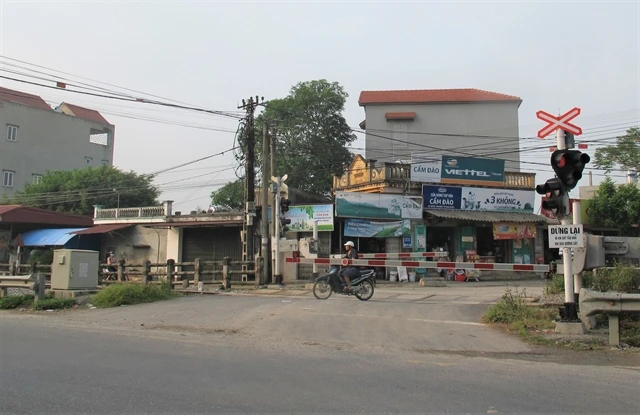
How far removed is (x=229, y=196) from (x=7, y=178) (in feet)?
76.2

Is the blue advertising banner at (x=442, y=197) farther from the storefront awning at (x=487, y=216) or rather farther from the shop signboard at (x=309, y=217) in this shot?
the shop signboard at (x=309, y=217)

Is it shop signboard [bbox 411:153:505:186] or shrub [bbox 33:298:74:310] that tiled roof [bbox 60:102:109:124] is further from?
shrub [bbox 33:298:74:310]

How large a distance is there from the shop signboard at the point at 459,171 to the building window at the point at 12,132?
141 feet

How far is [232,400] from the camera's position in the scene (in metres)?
5.33

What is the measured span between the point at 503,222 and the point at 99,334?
21.3 metres

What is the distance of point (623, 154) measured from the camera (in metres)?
34.8

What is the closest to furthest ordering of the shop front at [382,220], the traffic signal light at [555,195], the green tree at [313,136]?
1. the traffic signal light at [555,195]
2. the shop front at [382,220]
3. the green tree at [313,136]

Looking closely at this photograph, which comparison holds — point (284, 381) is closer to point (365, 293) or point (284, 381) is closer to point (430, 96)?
point (365, 293)

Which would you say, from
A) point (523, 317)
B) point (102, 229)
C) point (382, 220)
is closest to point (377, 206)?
point (382, 220)

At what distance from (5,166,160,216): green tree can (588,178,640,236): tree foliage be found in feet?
111

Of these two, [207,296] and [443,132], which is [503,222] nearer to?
[207,296]

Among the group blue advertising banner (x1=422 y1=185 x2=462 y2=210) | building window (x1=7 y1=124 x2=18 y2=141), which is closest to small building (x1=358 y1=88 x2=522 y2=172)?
blue advertising banner (x1=422 y1=185 x2=462 y2=210)

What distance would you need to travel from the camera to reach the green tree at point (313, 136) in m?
39.4

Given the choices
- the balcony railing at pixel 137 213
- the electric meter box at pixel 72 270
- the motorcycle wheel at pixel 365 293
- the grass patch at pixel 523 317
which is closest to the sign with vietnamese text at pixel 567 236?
the grass patch at pixel 523 317
